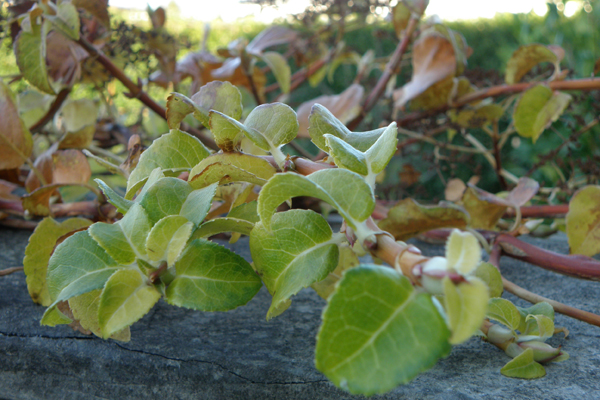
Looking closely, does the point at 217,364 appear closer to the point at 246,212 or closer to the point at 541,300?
the point at 246,212

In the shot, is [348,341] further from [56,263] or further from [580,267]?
[580,267]

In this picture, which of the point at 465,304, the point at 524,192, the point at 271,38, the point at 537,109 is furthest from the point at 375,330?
the point at 271,38

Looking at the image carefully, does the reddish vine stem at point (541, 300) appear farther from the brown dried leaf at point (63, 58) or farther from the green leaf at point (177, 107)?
the brown dried leaf at point (63, 58)

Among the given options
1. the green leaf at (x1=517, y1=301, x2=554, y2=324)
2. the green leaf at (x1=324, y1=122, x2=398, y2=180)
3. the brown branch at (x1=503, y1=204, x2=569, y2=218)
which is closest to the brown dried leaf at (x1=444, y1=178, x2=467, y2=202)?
the brown branch at (x1=503, y1=204, x2=569, y2=218)

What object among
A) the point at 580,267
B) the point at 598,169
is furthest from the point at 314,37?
the point at 580,267

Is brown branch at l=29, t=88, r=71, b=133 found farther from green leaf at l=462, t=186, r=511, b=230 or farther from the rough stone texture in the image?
green leaf at l=462, t=186, r=511, b=230

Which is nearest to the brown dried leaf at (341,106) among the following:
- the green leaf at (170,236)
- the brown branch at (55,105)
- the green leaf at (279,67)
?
the green leaf at (279,67)

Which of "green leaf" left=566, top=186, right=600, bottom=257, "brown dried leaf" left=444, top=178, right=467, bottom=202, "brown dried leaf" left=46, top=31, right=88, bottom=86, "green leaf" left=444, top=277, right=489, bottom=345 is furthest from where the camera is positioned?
"brown dried leaf" left=444, top=178, right=467, bottom=202
